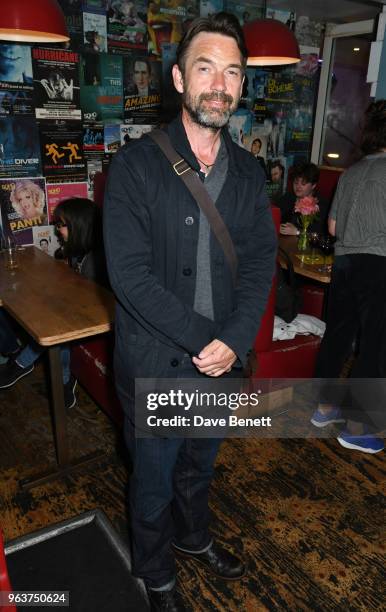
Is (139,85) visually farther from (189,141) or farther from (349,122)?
(349,122)

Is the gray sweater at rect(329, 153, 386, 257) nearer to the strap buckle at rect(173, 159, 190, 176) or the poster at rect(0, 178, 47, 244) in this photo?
the strap buckle at rect(173, 159, 190, 176)

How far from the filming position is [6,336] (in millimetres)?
3564

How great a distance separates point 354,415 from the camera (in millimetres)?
2955

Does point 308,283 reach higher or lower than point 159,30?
lower

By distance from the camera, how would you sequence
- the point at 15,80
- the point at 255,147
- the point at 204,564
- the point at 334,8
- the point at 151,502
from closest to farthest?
the point at 151,502 < the point at 204,564 < the point at 15,80 < the point at 334,8 < the point at 255,147

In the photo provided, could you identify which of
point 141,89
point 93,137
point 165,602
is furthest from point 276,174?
point 165,602

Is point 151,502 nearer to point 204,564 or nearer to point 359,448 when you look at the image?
point 204,564

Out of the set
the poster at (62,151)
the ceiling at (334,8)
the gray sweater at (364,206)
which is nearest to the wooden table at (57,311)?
the poster at (62,151)

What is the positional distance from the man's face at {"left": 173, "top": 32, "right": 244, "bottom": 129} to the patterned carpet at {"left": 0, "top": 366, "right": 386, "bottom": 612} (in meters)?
1.73

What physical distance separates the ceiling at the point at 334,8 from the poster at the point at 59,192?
8.13 feet

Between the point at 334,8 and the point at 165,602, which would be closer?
the point at 165,602

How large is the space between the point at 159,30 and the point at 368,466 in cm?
Answer: 364

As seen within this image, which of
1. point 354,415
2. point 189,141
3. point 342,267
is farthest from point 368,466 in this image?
point 189,141

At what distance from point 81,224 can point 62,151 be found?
117 centimetres
